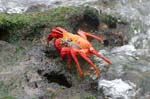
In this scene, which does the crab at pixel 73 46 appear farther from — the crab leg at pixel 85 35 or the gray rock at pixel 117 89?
the gray rock at pixel 117 89

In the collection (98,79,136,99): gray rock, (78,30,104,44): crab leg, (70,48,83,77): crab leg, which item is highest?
(78,30,104,44): crab leg

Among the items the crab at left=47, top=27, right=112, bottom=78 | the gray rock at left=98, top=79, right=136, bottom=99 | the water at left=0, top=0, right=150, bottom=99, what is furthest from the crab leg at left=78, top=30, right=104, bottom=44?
the gray rock at left=98, top=79, right=136, bottom=99

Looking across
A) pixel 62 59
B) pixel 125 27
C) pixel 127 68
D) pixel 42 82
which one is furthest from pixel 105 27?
pixel 42 82

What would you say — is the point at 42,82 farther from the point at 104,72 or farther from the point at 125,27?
the point at 125,27

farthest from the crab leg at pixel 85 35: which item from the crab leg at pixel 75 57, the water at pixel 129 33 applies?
the crab leg at pixel 75 57

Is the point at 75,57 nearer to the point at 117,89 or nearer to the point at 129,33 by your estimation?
the point at 117,89

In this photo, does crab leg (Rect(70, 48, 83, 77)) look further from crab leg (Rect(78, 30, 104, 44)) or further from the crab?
crab leg (Rect(78, 30, 104, 44))

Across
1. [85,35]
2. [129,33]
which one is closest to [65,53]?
[85,35]

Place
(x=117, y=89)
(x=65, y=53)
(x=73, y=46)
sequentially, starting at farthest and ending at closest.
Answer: (x=73, y=46)
(x=65, y=53)
(x=117, y=89)
